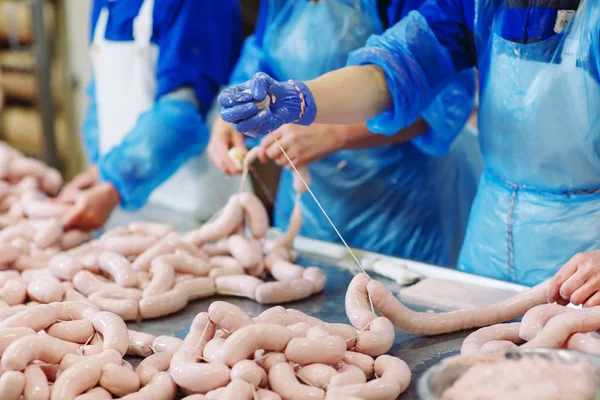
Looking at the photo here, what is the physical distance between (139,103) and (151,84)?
10 centimetres

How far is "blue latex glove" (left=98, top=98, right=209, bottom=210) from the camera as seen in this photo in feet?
9.83

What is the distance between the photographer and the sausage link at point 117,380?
150 centimetres

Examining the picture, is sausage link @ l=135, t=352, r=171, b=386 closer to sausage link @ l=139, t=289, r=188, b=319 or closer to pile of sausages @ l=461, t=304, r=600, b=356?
sausage link @ l=139, t=289, r=188, b=319

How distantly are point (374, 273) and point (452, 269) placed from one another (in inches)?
9.4

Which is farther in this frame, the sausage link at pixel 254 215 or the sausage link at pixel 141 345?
the sausage link at pixel 254 215

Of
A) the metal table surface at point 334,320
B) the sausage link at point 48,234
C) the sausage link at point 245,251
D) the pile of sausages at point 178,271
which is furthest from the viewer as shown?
the sausage link at point 48,234

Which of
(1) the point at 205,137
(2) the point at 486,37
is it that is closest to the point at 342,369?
(2) the point at 486,37

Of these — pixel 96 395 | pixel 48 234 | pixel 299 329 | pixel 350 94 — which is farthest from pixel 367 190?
pixel 96 395

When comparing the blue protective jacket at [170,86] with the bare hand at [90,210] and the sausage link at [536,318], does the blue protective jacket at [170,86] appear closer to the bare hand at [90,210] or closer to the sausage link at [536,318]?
the bare hand at [90,210]

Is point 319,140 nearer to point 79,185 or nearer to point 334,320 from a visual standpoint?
point 334,320

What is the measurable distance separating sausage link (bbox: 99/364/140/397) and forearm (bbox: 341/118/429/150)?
130cm

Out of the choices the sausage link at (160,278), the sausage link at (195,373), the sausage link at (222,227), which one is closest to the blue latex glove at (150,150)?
the sausage link at (222,227)

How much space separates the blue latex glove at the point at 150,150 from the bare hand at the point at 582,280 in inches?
69.2

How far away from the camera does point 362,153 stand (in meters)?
2.85
